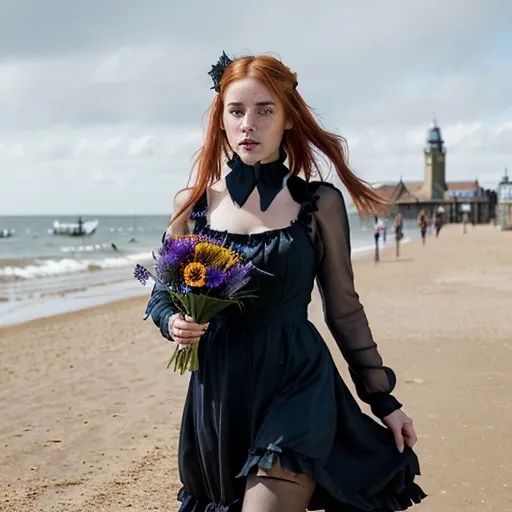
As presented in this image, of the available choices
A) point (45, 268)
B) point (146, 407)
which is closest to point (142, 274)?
point (146, 407)

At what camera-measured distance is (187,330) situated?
2342 mm

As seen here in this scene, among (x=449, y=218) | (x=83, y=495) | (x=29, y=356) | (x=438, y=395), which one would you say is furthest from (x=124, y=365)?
(x=449, y=218)

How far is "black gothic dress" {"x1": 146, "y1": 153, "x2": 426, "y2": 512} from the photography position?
2.38 m

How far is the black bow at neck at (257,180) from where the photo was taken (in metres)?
2.62

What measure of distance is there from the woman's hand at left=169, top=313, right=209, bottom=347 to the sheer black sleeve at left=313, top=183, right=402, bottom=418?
466 millimetres

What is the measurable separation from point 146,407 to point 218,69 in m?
4.88

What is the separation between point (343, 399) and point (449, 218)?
129 metres

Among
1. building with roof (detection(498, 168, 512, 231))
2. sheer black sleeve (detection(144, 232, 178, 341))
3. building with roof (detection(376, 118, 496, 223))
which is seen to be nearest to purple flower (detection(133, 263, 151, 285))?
sheer black sleeve (detection(144, 232, 178, 341))

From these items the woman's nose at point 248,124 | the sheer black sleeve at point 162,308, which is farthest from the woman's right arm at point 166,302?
the woman's nose at point 248,124

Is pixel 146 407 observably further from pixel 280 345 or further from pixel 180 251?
pixel 180 251

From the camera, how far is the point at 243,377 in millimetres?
2432

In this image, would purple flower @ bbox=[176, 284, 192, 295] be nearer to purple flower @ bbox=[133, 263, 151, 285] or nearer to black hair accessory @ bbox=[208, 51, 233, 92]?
purple flower @ bbox=[133, 263, 151, 285]

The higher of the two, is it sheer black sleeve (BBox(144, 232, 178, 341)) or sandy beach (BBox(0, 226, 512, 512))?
sheer black sleeve (BBox(144, 232, 178, 341))

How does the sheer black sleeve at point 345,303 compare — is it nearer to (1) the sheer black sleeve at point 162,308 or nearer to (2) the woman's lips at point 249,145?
(2) the woman's lips at point 249,145
